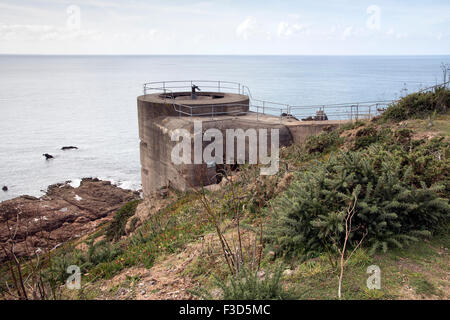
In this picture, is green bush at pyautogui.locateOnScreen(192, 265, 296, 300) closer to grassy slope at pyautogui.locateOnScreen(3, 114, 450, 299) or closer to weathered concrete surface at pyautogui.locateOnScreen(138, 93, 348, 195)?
grassy slope at pyautogui.locateOnScreen(3, 114, 450, 299)

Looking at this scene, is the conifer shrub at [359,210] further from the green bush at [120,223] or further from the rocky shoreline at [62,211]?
the rocky shoreline at [62,211]

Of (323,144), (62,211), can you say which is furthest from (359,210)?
(62,211)

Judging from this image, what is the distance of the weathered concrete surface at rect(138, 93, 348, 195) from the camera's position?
16.5m

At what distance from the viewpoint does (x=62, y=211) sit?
2286 centimetres

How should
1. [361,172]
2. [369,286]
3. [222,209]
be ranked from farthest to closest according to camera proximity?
[222,209]
[361,172]
[369,286]

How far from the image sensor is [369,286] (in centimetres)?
514

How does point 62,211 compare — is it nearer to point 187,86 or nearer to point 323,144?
point 187,86

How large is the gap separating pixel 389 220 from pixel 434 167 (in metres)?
1.99

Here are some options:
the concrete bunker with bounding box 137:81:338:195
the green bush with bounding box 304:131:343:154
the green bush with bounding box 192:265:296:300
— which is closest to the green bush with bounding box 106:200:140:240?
the concrete bunker with bounding box 137:81:338:195

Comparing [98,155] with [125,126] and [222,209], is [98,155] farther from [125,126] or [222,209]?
[222,209]

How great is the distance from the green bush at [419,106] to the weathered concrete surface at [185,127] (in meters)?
2.52

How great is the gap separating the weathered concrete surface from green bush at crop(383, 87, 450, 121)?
252cm

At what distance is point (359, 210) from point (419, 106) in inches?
393
